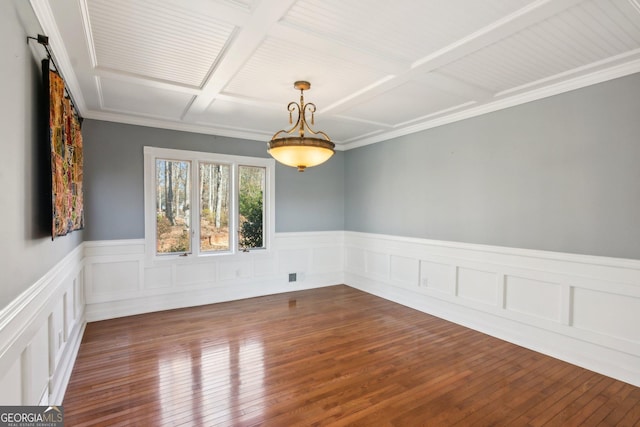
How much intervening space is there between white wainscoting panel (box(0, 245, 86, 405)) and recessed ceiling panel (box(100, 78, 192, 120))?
1.69 meters

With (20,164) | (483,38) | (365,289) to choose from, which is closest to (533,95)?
(483,38)

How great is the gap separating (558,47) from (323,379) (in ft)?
10.5

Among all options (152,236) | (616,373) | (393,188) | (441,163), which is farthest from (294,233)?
(616,373)

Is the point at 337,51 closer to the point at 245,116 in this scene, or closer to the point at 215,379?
the point at 245,116

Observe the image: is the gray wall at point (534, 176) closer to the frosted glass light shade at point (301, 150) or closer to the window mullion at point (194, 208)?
the frosted glass light shade at point (301, 150)

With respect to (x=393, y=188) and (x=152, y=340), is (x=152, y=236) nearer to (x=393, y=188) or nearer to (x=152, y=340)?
(x=152, y=340)

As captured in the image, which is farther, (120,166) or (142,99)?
(120,166)

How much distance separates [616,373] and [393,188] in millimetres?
3209

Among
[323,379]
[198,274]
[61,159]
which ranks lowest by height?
[323,379]

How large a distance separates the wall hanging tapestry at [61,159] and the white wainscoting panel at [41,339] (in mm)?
362

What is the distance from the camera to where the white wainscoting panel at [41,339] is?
1.42 m

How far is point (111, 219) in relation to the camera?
4.20 meters

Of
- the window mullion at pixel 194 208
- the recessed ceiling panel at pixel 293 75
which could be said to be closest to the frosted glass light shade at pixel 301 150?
the recessed ceiling panel at pixel 293 75

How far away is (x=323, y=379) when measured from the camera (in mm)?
2707
